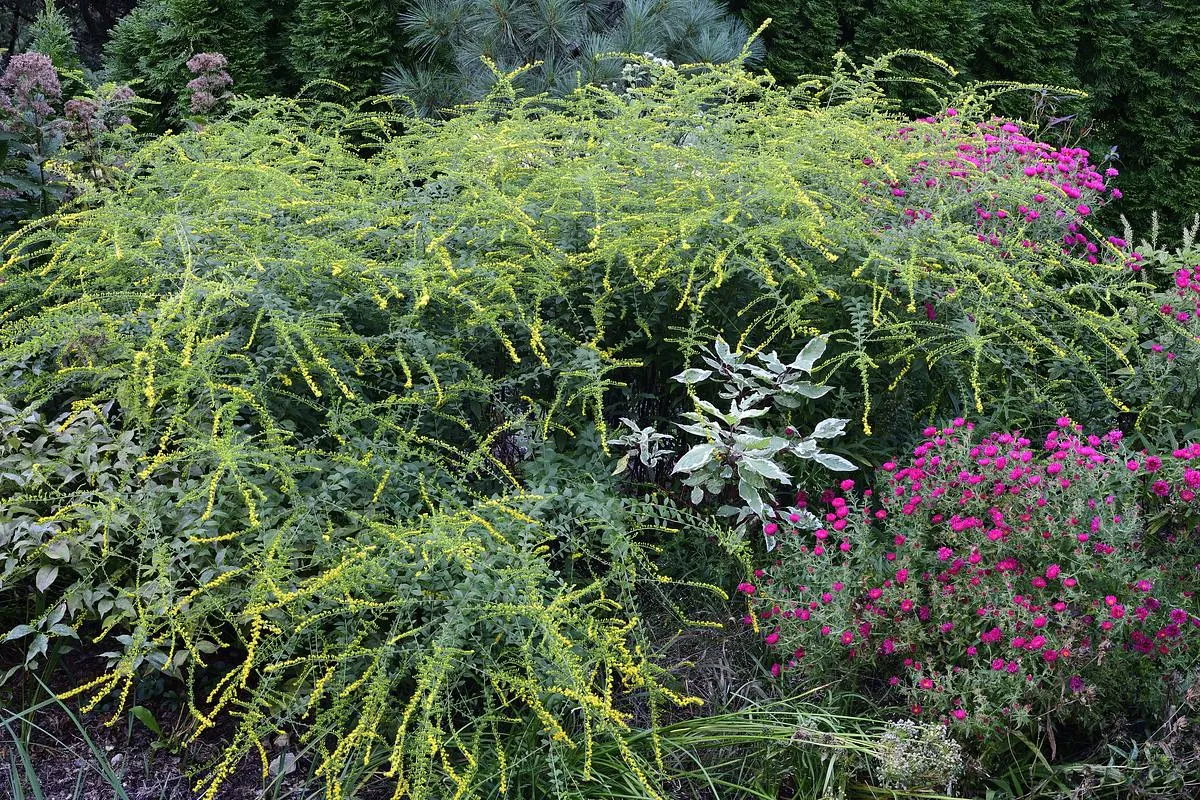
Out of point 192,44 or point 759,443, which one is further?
point 192,44

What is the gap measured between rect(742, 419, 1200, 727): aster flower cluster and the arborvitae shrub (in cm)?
35

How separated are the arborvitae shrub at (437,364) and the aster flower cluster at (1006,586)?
35 cm

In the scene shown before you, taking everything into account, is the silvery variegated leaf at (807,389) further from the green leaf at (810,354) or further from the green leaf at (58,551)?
the green leaf at (58,551)

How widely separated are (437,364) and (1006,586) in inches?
58.7

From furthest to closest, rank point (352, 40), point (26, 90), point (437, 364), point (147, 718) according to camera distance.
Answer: point (352, 40)
point (26, 90)
point (437, 364)
point (147, 718)

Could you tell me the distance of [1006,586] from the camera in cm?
233

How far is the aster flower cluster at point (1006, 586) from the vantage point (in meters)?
2.27

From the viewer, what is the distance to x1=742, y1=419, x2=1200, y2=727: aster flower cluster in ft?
7.46

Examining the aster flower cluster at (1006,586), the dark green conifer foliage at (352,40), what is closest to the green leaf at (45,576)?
the aster flower cluster at (1006,586)

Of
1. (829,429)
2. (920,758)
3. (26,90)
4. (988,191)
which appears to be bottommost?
(920,758)

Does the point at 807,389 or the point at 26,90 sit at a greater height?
the point at 26,90

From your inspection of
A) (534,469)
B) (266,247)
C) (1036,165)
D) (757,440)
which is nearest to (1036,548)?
(757,440)

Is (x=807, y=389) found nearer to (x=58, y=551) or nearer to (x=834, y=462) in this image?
(x=834, y=462)

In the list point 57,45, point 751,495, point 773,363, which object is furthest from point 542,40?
point 751,495
